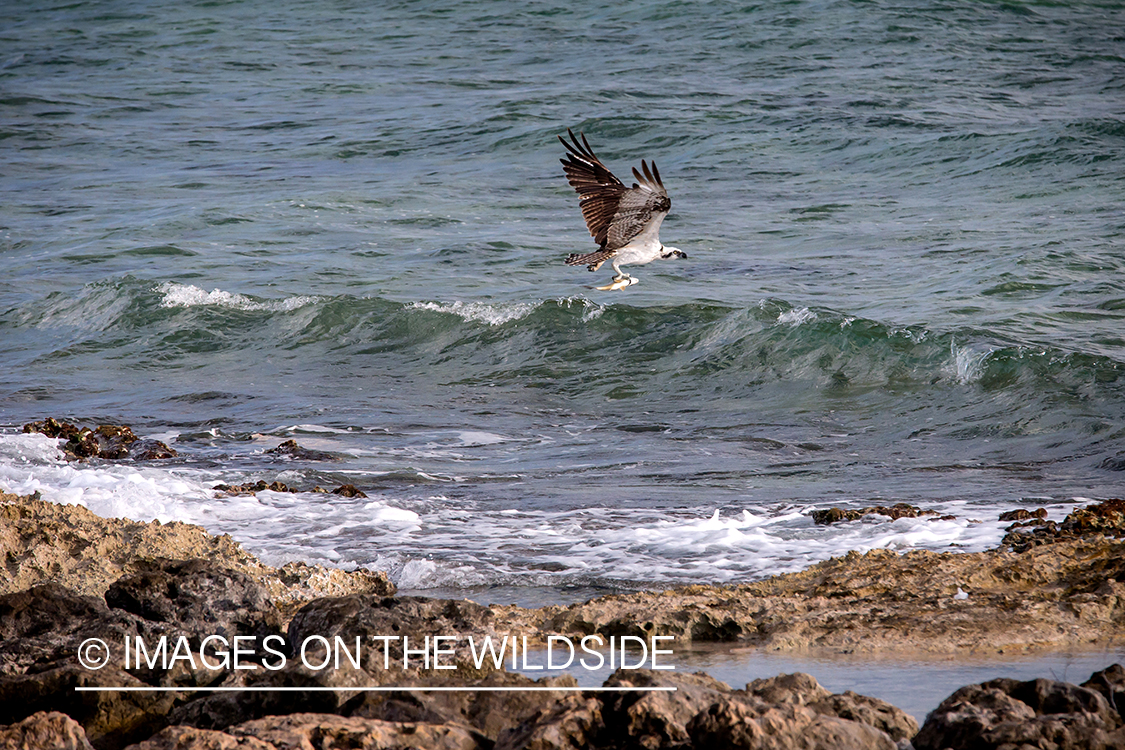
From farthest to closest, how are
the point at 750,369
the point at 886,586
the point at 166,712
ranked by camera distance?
the point at 750,369 → the point at 886,586 → the point at 166,712

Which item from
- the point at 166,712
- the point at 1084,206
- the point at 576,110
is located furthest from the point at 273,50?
the point at 166,712

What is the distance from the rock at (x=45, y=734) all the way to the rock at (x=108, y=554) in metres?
1.51

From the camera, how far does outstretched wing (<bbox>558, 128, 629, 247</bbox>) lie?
7.63 meters

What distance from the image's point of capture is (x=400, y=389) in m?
10.0

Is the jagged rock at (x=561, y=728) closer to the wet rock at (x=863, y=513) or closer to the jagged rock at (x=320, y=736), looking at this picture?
the jagged rock at (x=320, y=736)

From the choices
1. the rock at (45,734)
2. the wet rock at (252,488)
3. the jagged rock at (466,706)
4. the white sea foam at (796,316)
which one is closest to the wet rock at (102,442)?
the wet rock at (252,488)

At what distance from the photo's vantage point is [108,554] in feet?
15.6

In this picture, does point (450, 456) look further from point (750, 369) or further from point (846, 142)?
point (846, 142)

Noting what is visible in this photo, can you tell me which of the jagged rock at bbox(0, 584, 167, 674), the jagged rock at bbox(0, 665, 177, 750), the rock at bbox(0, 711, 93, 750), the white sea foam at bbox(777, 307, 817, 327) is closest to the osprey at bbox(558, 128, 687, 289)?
the white sea foam at bbox(777, 307, 817, 327)

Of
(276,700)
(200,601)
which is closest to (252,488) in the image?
(200,601)

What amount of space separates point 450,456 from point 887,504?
9.45 feet

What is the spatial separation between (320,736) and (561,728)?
60 centimetres

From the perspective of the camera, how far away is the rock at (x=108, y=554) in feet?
14.9

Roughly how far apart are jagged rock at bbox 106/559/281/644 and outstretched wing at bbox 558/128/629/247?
13.6ft
